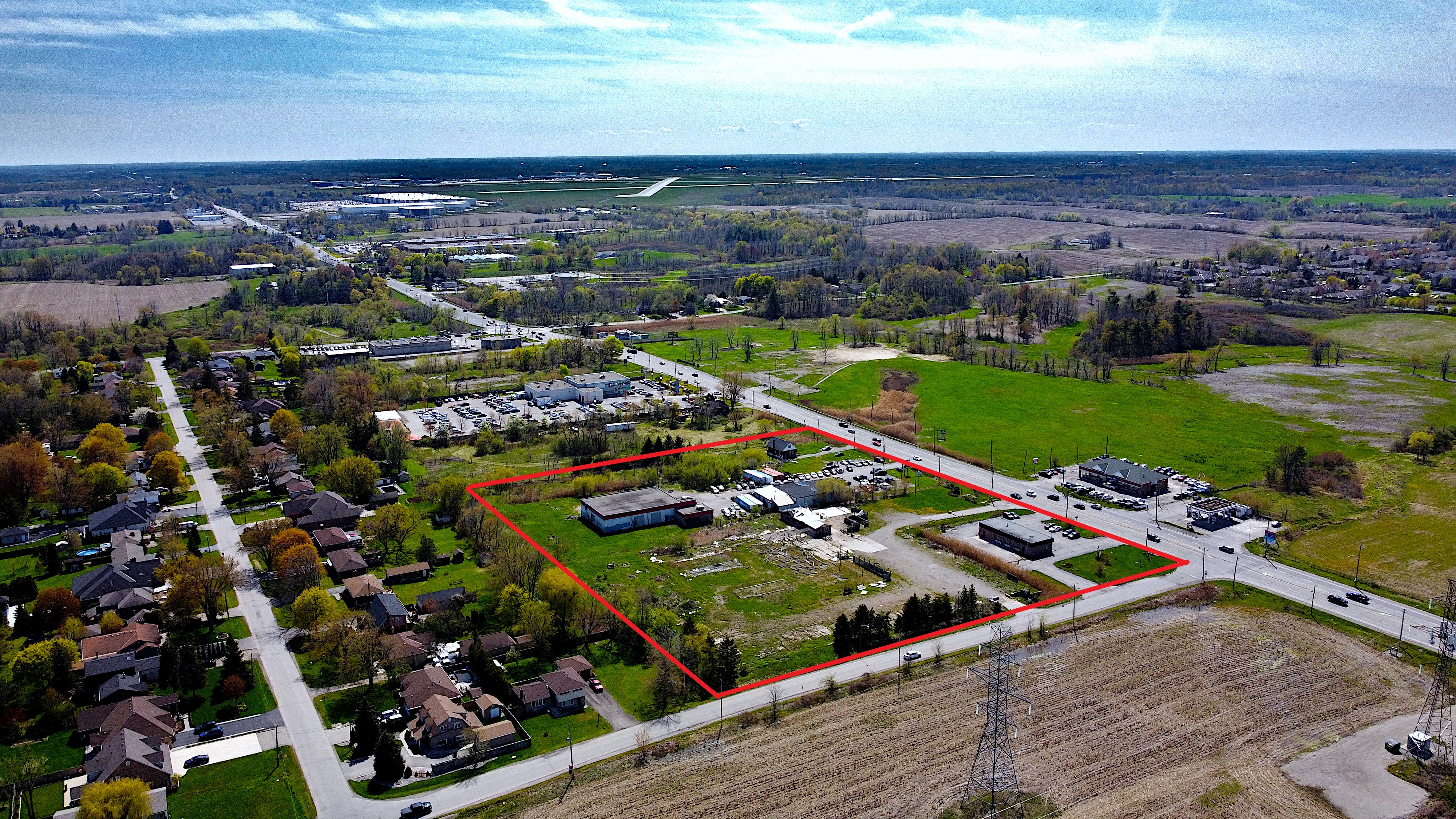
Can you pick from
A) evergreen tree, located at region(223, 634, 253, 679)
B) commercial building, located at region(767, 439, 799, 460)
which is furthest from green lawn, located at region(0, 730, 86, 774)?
commercial building, located at region(767, 439, 799, 460)

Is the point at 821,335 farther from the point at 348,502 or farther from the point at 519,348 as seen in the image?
the point at 348,502

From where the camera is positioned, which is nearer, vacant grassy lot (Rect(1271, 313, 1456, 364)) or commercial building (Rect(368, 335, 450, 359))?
vacant grassy lot (Rect(1271, 313, 1456, 364))

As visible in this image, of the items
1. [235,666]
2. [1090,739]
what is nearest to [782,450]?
[1090,739]

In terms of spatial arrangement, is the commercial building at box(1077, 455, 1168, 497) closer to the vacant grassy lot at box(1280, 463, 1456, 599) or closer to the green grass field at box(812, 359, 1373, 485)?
the green grass field at box(812, 359, 1373, 485)

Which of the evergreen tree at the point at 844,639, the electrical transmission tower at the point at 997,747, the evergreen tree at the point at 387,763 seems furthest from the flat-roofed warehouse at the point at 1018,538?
the evergreen tree at the point at 387,763

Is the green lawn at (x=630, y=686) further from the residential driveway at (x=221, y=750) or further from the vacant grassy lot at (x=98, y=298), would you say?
the vacant grassy lot at (x=98, y=298)

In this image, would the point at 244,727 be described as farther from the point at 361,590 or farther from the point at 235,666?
the point at 361,590

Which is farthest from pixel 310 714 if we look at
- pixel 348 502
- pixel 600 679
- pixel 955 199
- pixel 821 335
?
pixel 955 199
